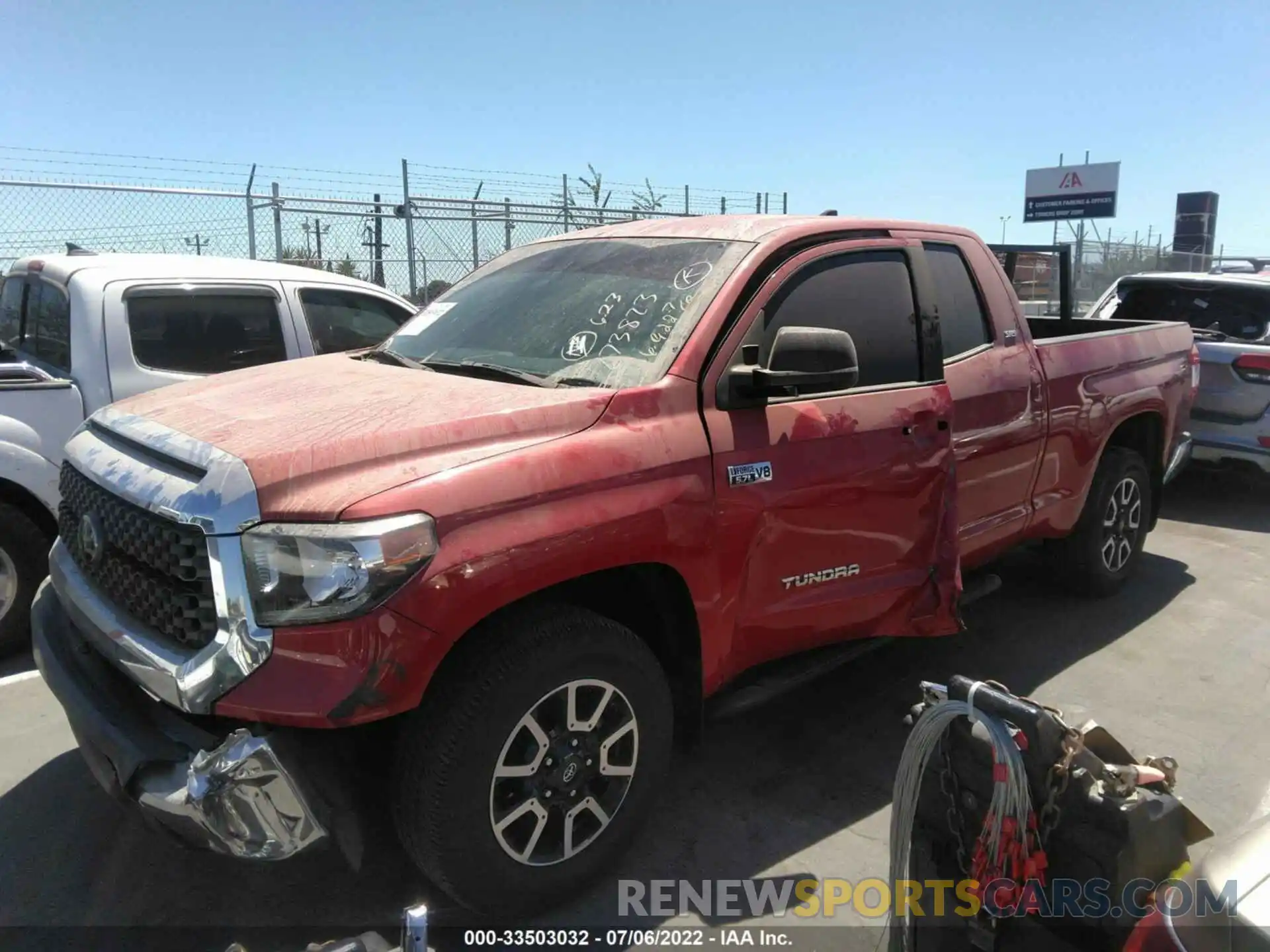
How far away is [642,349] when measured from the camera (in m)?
3.01

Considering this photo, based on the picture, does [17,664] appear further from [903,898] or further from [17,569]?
[903,898]

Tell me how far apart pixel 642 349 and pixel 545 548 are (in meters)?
0.87

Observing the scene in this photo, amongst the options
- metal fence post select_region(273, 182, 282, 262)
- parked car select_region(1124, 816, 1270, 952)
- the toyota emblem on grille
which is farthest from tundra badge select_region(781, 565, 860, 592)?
metal fence post select_region(273, 182, 282, 262)

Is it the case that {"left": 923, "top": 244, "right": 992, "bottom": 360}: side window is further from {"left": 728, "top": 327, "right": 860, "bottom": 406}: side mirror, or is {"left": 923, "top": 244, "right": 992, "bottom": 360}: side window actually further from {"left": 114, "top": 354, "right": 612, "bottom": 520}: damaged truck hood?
{"left": 114, "top": 354, "right": 612, "bottom": 520}: damaged truck hood

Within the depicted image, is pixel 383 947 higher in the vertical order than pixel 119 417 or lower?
lower

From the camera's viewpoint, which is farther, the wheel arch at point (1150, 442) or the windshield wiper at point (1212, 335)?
the windshield wiper at point (1212, 335)

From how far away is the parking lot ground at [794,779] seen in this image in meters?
2.79

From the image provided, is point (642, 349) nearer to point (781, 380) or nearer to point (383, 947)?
point (781, 380)

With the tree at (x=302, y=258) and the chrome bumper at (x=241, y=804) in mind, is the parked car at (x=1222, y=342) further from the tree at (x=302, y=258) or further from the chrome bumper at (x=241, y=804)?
the tree at (x=302, y=258)

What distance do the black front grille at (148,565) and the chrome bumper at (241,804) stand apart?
1.00ft

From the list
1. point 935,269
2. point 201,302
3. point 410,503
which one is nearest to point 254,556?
point 410,503

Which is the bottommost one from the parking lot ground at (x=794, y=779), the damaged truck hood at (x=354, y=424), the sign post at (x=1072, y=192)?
the parking lot ground at (x=794, y=779)

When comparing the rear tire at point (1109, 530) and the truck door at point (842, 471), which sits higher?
the truck door at point (842, 471)

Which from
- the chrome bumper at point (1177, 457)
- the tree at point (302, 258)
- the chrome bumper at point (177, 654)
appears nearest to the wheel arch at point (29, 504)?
the chrome bumper at point (177, 654)
